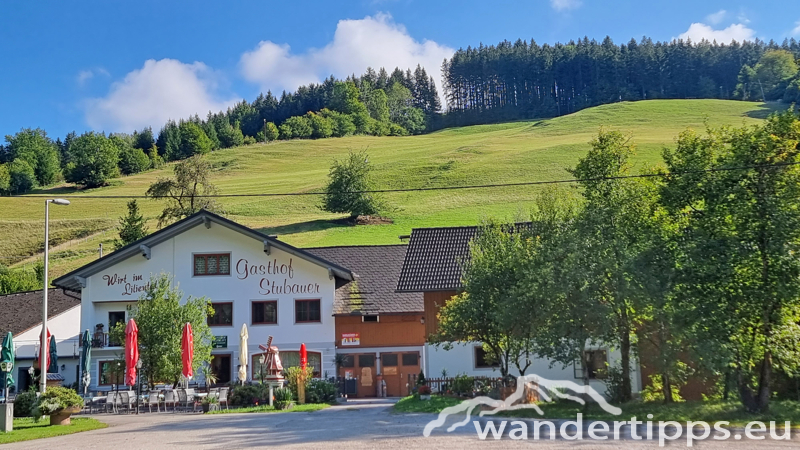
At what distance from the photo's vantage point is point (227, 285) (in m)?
34.7

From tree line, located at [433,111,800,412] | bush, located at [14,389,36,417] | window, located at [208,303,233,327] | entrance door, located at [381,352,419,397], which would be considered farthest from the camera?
window, located at [208,303,233,327]

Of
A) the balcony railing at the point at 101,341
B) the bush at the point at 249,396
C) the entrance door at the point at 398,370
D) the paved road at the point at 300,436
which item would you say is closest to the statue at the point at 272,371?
the bush at the point at 249,396

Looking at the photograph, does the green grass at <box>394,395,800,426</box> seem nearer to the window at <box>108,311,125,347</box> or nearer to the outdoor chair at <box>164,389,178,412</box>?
the outdoor chair at <box>164,389,178,412</box>

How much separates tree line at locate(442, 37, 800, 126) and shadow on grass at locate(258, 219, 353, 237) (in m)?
105

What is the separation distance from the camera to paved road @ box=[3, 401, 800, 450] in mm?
12188

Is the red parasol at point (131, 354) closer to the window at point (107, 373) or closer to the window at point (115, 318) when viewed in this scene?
the window at point (107, 373)

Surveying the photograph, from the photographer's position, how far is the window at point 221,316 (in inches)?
1348

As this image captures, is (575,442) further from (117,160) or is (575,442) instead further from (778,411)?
(117,160)

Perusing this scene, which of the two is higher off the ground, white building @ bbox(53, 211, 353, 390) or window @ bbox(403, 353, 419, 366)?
white building @ bbox(53, 211, 353, 390)

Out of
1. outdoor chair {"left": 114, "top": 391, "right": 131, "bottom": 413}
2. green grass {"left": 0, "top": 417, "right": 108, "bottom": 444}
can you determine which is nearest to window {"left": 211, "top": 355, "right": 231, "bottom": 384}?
outdoor chair {"left": 114, "top": 391, "right": 131, "bottom": 413}

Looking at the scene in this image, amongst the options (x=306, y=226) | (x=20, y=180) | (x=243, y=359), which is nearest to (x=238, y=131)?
(x=20, y=180)

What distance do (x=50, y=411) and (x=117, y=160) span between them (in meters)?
104

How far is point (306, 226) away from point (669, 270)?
49.6 metres

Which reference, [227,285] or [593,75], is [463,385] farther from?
[593,75]
